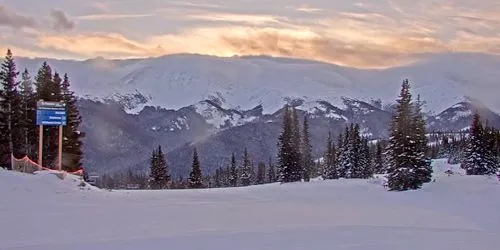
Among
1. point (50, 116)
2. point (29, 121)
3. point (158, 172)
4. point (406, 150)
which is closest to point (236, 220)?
point (50, 116)

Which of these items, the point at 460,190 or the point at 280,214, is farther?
the point at 460,190

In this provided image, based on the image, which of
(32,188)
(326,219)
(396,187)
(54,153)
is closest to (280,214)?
(326,219)

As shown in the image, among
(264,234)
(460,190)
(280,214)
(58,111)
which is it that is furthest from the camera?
(58,111)

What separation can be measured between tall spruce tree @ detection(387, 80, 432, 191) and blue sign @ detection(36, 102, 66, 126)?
17.9 meters

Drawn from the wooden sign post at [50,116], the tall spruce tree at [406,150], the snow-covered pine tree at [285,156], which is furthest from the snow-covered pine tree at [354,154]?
the wooden sign post at [50,116]

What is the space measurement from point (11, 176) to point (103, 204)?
17.6 ft

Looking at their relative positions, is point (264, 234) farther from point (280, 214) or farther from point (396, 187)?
point (396, 187)

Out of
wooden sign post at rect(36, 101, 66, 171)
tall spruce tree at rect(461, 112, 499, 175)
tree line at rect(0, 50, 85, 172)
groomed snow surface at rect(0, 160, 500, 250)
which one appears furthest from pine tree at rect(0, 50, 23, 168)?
tall spruce tree at rect(461, 112, 499, 175)

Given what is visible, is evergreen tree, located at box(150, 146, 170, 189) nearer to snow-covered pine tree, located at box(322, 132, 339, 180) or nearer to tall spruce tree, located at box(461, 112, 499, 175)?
snow-covered pine tree, located at box(322, 132, 339, 180)

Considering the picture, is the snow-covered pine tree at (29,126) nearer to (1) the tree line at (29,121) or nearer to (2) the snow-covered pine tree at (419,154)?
(1) the tree line at (29,121)

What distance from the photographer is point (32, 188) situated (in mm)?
22828

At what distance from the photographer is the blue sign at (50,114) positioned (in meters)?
31.4

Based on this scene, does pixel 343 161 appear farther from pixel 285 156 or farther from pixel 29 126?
pixel 29 126

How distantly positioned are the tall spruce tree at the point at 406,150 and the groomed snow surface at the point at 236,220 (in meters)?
4.33
